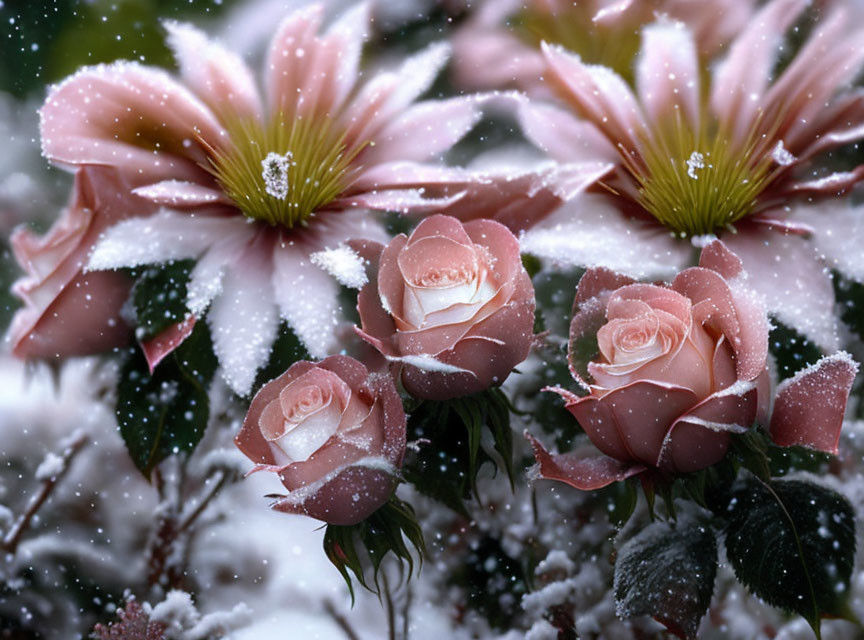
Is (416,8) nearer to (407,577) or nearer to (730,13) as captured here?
(730,13)

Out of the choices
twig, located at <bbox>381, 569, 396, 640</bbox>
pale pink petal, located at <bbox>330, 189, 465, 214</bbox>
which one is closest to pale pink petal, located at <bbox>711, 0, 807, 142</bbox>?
pale pink petal, located at <bbox>330, 189, 465, 214</bbox>

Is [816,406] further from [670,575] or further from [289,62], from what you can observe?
[289,62]

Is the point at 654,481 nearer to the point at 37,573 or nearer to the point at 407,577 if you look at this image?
the point at 407,577

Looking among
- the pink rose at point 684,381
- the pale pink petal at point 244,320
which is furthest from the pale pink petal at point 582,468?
the pale pink petal at point 244,320

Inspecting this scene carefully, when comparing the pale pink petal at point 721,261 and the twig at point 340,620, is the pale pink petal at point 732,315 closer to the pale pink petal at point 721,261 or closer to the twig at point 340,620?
the pale pink petal at point 721,261

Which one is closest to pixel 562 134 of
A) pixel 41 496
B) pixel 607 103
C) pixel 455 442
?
pixel 607 103

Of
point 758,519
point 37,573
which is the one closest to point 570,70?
point 758,519

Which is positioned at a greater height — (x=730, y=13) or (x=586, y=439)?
(x=730, y=13)

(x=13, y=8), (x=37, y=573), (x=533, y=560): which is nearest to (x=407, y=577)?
(x=533, y=560)
